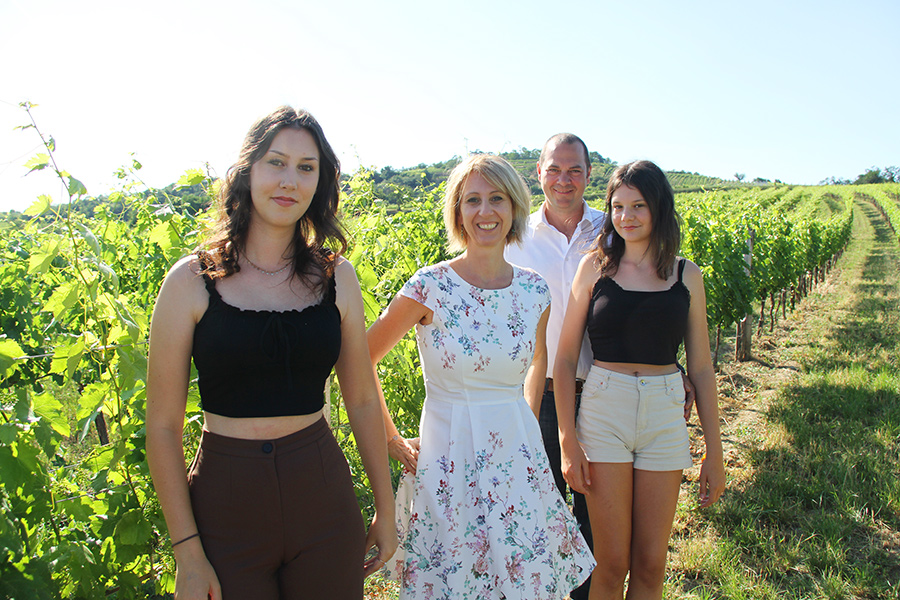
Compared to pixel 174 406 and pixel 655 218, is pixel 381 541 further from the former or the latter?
pixel 655 218

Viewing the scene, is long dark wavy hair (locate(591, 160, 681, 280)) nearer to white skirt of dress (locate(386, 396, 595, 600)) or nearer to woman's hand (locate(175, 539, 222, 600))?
white skirt of dress (locate(386, 396, 595, 600))

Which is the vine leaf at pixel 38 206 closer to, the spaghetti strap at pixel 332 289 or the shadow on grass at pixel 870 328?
the spaghetti strap at pixel 332 289

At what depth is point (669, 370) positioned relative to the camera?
2182mm

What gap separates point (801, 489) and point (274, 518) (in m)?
3.65

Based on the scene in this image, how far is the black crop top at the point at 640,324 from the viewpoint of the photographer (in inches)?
84.1

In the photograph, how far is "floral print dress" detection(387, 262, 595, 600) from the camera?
1.72 m

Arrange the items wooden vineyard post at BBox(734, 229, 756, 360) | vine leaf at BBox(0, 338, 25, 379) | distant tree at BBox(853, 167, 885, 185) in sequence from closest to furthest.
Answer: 1. vine leaf at BBox(0, 338, 25, 379)
2. wooden vineyard post at BBox(734, 229, 756, 360)
3. distant tree at BBox(853, 167, 885, 185)

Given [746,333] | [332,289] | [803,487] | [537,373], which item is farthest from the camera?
[746,333]

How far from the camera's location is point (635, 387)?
2.12m

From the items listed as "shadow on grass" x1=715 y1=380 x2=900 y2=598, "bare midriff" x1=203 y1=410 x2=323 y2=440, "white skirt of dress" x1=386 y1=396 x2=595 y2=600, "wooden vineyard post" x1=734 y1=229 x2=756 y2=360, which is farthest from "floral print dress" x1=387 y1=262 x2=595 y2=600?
"wooden vineyard post" x1=734 y1=229 x2=756 y2=360

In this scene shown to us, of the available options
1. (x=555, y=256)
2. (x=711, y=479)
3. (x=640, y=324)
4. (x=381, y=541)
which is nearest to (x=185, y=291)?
(x=381, y=541)

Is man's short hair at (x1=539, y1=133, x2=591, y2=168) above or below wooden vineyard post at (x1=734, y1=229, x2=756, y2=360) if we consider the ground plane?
above

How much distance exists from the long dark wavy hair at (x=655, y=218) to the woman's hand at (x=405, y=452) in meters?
0.99

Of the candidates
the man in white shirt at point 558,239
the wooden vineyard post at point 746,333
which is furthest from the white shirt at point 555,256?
the wooden vineyard post at point 746,333
